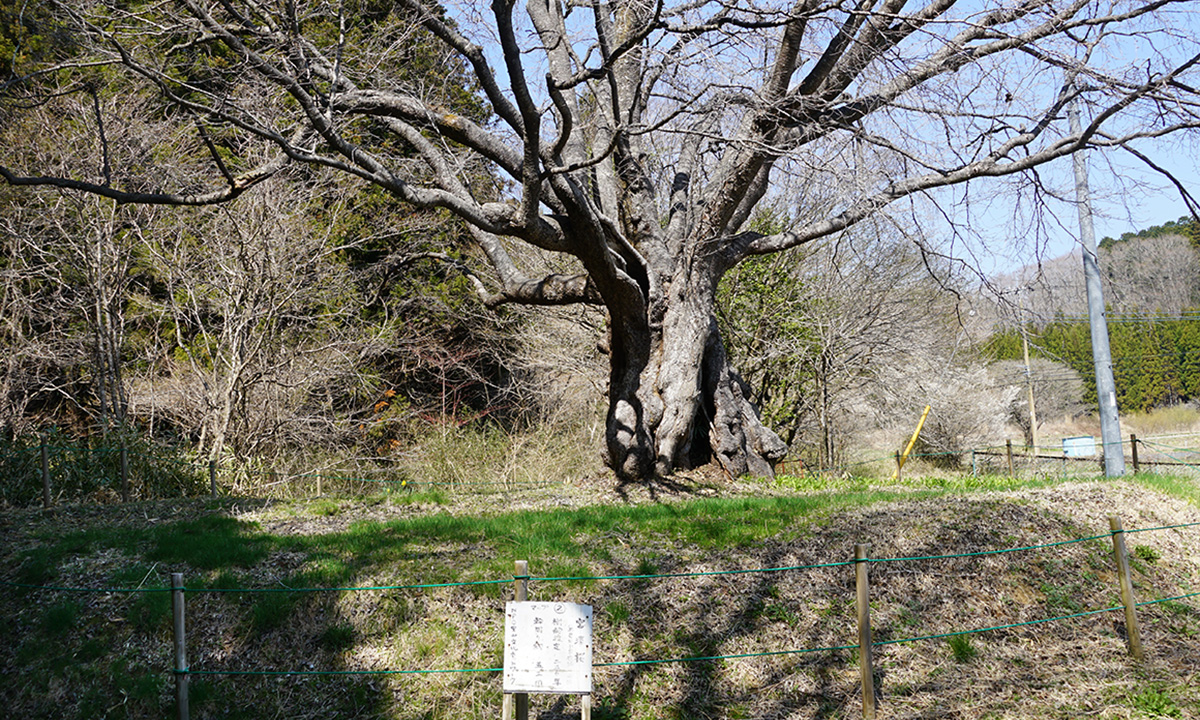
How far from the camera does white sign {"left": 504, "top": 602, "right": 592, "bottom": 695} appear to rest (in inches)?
180

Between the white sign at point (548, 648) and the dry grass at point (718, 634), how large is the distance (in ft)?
3.66

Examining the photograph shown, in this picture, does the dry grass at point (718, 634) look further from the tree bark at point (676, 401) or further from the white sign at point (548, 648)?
the tree bark at point (676, 401)

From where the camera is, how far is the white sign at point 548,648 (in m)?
4.57

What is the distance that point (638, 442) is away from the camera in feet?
36.3

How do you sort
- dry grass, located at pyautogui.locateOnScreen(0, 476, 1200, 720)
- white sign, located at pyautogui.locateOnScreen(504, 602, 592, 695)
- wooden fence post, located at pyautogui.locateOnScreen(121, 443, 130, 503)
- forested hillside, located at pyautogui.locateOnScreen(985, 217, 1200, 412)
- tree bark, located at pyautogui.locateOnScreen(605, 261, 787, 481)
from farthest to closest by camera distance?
forested hillside, located at pyautogui.locateOnScreen(985, 217, 1200, 412), tree bark, located at pyautogui.locateOnScreen(605, 261, 787, 481), wooden fence post, located at pyautogui.locateOnScreen(121, 443, 130, 503), dry grass, located at pyautogui.locateOnScreen(0, 476, 1200, 720), white sign, located at pyautogui.locateOnScreen(504, 602, 592, 695)

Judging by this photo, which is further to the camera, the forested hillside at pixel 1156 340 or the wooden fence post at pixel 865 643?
the forested hillside at pixel 1156 340

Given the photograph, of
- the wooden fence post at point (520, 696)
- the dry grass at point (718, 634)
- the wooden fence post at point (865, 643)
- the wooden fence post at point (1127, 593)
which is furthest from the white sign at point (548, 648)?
the wooden fence post at point (1127, 593)

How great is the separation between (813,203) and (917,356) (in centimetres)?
451

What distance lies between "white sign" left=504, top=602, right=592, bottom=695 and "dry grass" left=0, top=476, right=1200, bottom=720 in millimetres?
1116

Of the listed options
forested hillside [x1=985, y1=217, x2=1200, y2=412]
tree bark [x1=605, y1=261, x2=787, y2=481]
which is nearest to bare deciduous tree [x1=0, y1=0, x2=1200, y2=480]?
tree bark [x1=605, y1=261, x2=787, y2=481]

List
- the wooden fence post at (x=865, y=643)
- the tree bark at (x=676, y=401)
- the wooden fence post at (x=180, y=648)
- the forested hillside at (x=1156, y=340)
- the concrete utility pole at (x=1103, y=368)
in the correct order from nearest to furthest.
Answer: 1. the wooden fence post at (x=180, y=648)
2. the wooden fence post at (x=865, y=643)
3. the tree bark at (x=676, y=401)
4. the concrete utility pole at (x=1103, y=368)
5. the forested hillside at (x=1156, y=340)

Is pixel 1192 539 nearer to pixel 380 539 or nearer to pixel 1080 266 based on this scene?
pixel 1080 266

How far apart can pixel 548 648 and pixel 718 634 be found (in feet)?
6.49

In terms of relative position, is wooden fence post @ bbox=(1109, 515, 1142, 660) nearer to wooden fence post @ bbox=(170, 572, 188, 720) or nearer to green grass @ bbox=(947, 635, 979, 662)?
green grass @ bbox=(947, 635, 979, 662)
